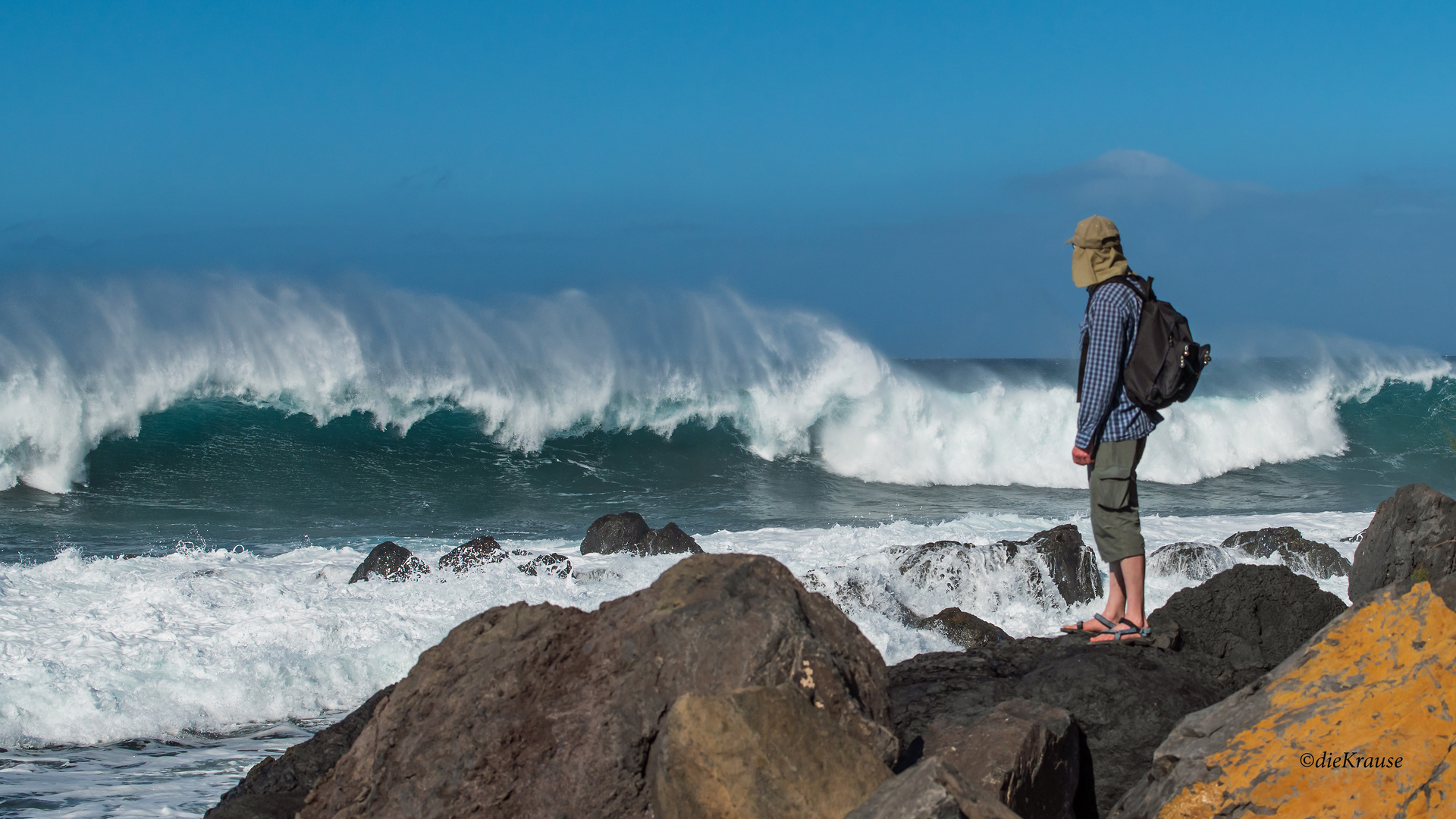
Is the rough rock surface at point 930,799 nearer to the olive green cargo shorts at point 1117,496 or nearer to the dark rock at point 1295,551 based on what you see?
the olive green cargo shorts at point 1117,496

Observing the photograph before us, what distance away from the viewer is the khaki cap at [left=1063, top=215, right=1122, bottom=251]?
14.4ft

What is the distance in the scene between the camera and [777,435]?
70.7 feet

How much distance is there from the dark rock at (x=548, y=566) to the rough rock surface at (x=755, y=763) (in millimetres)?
6316

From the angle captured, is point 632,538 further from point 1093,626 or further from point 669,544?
point 1093,626

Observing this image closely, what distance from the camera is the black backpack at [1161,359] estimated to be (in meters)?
4.11

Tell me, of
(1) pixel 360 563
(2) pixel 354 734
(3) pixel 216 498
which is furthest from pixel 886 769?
(3) pixel 216 498

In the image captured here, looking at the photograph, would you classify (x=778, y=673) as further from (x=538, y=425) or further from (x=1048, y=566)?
(x=538, y=425)

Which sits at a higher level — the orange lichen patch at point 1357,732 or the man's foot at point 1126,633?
the orange lichen patch at point 1357,732

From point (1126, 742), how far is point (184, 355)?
21220 millimetres

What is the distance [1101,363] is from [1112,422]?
0.24 meters

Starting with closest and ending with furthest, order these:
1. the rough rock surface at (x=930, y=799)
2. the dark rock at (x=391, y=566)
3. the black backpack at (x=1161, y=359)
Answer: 1. the rough rock surface at (x=930, y=799)
2. the black backpack at (x=1161, y=359)
3. the dark rock at (x=391, y=566)

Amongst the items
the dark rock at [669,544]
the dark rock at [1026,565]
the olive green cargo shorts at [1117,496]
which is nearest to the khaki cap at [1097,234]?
the olive green cargo shorts at [1117,496]

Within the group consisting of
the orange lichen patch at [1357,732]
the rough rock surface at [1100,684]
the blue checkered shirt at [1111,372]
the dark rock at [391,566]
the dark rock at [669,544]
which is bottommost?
the dark rock at [391,566]

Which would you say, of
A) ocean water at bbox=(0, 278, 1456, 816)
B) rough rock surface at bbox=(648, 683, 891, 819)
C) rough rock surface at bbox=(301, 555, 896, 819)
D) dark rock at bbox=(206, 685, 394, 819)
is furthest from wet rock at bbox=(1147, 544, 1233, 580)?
rough rock surface at bbox=(648, 683, 891, 819)
